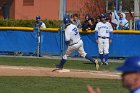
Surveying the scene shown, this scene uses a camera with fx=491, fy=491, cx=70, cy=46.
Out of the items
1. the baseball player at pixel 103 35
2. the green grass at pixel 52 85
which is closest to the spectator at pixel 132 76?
the green grass at pixel 52 85

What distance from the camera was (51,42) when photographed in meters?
21.2

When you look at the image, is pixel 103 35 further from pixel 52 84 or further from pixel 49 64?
pixel 52 84

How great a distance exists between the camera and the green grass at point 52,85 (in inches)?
429

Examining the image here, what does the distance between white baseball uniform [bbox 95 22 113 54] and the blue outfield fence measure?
2.23 meters

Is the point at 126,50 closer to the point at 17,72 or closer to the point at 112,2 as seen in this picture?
the point at 17,72

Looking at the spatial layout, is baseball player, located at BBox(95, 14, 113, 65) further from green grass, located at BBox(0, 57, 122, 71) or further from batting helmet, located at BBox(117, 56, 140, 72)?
batting helmet, located at BBox(117, 56, 140, 72)

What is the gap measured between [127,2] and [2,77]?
28427 millimetres

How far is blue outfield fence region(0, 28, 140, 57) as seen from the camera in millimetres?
20000

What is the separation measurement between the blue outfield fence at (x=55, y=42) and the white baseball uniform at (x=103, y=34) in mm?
2231

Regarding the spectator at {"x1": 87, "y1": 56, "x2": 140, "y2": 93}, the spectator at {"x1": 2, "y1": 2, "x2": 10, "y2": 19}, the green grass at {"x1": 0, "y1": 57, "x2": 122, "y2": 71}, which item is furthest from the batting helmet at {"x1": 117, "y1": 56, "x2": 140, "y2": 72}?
the spectator at {"x1": 2, "y1": 2, "x2": 10, "y2": 19}

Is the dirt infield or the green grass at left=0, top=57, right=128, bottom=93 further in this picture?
the dirt infield

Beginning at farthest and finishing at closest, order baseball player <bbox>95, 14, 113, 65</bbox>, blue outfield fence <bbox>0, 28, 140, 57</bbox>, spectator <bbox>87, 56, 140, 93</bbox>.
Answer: blue outfield fence <bbox>0, 28, 140, 57</bbox>
baseball player <bbox>95, 14, 113, 65</bbox>
spectator <bbox>87, 56, 140, 93</bbox>

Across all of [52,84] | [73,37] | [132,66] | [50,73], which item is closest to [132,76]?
[132,66]

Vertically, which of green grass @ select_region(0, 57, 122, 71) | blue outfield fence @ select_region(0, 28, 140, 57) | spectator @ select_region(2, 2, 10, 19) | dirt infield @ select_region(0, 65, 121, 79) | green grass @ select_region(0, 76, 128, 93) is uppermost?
spectator @ select_region(2, 2, 10, 19)
